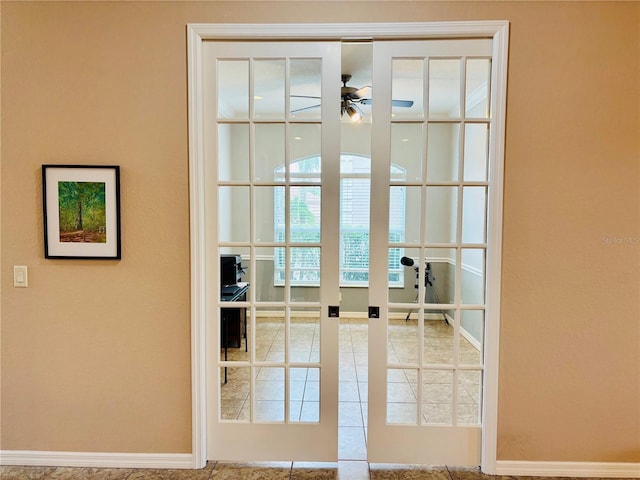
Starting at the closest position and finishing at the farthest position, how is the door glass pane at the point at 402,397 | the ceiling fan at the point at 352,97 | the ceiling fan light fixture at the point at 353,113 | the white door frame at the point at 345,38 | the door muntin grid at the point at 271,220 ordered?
the white door frame at the point at 345,38 < the door muntin grid at the point at 271,220 < the door glass pane at the point at 402,397 < the ceiling fan at the point at 352,97 < the ceiling fan light fixture at the point at 353,113

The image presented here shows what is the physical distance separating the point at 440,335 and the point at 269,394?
1.08 m

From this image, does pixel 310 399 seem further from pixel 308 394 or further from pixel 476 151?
pixel 476 151

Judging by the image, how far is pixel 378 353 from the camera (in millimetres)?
1898

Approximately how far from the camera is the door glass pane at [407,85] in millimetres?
1823

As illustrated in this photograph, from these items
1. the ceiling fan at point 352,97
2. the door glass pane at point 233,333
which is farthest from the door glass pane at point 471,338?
the ceiling fan at point 352,97

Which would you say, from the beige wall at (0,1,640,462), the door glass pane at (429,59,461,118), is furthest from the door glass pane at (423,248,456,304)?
the door glass pane at (429,59,461,118)

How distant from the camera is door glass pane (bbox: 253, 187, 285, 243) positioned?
1.90m

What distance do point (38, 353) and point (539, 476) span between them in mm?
2944

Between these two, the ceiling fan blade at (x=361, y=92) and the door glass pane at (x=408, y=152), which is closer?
the door glass pane at (x=408, y=152)

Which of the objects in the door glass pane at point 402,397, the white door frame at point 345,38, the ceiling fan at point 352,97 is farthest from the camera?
the ceiling fan at point 352,97

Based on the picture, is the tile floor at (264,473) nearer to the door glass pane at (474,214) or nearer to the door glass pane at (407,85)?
the door glass pane at (474,214)

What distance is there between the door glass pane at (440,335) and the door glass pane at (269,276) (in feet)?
2.82

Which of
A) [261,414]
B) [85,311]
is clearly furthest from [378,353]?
[85,311]

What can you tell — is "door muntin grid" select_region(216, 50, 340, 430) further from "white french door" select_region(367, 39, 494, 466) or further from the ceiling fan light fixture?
the ceiling fan light fixture
